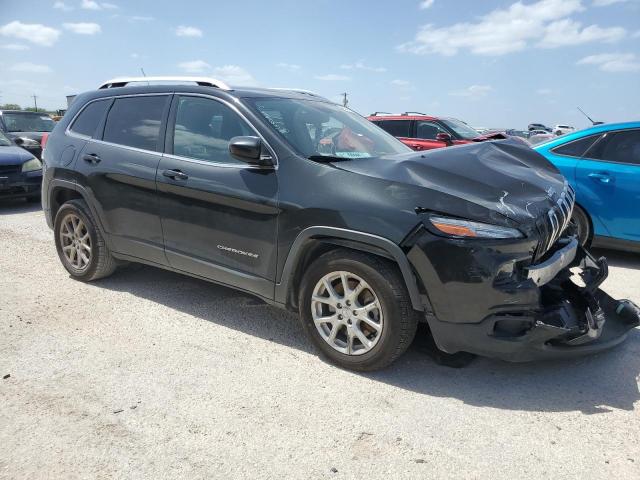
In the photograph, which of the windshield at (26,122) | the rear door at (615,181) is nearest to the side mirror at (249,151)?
the rear door at (615,181)

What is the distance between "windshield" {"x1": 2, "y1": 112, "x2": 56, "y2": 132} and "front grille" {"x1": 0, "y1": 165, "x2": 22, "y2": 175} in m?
5.20

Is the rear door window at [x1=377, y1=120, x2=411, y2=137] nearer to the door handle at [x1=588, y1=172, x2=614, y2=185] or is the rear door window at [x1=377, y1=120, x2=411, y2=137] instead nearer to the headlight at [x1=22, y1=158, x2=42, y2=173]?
the door handle at [x1=588, y1=172, x2=614, y2=185]

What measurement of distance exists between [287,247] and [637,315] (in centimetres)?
235

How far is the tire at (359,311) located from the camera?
2.97 meters

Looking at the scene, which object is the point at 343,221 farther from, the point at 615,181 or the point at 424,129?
the point at 424,129

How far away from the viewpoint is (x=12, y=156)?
8.61 metres

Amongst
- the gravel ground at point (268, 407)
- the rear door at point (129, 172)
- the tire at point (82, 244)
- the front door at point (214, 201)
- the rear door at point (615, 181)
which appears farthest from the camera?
the rear door at point (615, 181)

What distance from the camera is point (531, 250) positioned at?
2.83 metres

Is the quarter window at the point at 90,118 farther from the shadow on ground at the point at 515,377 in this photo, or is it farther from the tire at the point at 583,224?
the tire at the point at 583,224

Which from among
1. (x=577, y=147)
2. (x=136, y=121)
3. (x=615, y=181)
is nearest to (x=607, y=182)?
(x=615, y=181)

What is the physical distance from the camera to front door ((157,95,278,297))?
3.43 metres

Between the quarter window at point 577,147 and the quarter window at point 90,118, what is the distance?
4.96 metres

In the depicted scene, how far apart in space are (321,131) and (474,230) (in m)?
1.52

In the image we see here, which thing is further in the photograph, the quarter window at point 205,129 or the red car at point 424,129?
the red car at point 424,129
